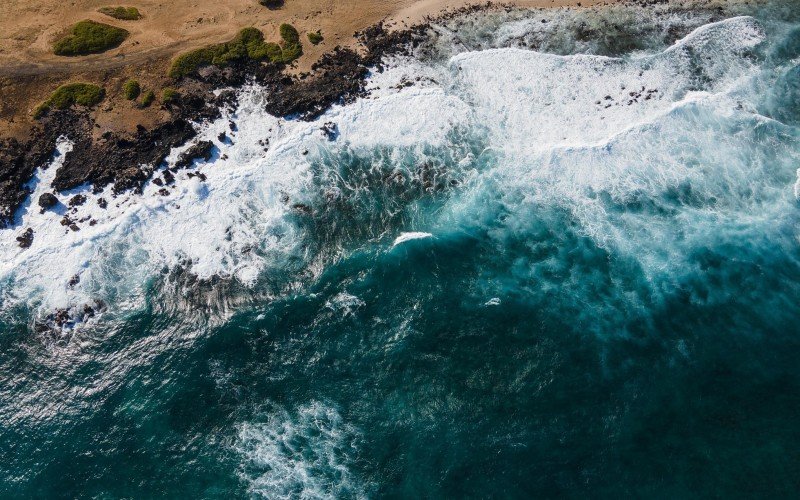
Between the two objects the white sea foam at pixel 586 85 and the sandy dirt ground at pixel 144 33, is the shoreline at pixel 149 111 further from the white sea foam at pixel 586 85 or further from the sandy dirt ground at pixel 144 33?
the white sea foam at pixel 586 85

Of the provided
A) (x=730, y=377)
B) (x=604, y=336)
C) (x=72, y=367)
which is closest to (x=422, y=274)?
(x=604, y=336)

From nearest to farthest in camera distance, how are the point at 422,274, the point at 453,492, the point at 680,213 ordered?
the point at 453,492 < the point at 422,274 < the point at 680,213

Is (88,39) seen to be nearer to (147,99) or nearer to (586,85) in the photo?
(147,99)

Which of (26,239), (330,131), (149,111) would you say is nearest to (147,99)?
(149,111)

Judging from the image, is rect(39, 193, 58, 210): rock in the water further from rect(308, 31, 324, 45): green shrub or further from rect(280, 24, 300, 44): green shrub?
rect(308, 31, 324, 45): green shrub

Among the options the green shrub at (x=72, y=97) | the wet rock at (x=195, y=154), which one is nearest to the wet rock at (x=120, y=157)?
the wet rock at (x=195, y=154)

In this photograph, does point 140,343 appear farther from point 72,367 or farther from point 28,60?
point 28,60
